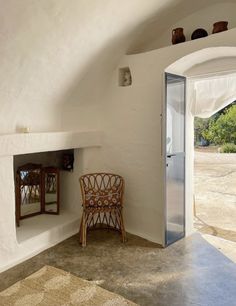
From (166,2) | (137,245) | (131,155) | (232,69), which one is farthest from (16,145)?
(232,69)

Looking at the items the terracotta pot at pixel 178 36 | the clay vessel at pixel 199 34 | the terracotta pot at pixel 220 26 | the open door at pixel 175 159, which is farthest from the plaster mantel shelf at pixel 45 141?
the terracotta pot at pixel 220 26

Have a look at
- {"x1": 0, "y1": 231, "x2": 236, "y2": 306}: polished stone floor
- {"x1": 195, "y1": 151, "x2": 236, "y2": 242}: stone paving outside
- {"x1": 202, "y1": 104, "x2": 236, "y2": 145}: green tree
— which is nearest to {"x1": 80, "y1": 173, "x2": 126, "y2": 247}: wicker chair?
{"x1": 0, "y1": 231, "x2": 236, "y2": 306}: polished stone floor

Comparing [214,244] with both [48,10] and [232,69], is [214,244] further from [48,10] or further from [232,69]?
[48,10]

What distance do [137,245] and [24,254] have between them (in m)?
1.20

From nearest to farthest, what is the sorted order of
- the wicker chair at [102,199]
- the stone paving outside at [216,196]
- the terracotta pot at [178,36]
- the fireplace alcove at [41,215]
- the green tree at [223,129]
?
the fireplace alcove at [41,215] → the terracotta pot at [178,36] → the wicker chair at [102,199] → the stone paving outside at [216,196] → the green tree at [223,129]

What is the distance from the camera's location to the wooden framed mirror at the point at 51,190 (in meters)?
3.63

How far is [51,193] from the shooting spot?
3697 mm

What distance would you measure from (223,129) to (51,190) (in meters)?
6.99

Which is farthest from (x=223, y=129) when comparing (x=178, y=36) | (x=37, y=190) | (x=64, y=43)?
(x=64, y=43)

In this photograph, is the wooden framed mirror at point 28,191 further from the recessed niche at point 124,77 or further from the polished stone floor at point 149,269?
the recessed niche at point 124,77

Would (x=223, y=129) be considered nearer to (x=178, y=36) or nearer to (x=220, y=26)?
(x=178, y=36)

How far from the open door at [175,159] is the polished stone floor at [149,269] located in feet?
0.68

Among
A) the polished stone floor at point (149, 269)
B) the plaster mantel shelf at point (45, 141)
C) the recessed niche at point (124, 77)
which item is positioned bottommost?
the polished stone floor at point (149, 269)

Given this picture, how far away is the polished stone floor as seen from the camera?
7.29 feet
